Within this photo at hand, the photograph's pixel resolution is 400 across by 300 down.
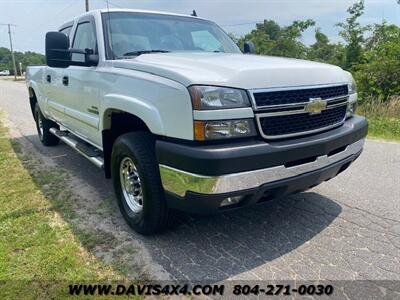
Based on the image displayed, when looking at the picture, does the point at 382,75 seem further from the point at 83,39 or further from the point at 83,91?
the point at 83,91

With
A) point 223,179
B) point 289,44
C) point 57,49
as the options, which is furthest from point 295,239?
point 289,44

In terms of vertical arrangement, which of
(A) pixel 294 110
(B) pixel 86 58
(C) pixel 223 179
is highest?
(B) pixel 86 58

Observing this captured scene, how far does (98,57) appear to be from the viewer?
3.68 meters

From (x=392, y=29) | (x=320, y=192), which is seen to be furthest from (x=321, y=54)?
(x=320, y=192)

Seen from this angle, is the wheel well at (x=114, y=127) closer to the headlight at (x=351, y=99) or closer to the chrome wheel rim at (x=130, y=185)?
the chrome wheel rim at (x=130, y=185)

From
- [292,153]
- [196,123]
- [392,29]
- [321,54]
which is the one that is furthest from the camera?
[321,54]

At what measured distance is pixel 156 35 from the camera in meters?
3.96

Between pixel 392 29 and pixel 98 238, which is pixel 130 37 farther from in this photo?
pixel 392 29

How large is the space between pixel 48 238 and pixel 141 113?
4.71 feet

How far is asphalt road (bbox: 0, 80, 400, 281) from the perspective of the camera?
8.93ft

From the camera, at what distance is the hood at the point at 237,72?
99.3 inches

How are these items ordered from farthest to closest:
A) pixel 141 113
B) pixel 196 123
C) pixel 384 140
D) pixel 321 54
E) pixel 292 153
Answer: pixel 321 54, pixel 384 140, pixel 141 113, pixel 292 153, pixel 196 123

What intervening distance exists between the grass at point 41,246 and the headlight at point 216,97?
1.38 m

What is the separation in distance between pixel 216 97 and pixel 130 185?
4.45 feet
